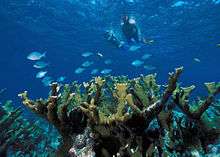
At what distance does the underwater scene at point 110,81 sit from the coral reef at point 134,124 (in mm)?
13

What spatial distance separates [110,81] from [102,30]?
3490 centimetres

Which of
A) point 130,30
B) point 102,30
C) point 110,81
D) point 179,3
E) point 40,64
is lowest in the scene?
point 102,30

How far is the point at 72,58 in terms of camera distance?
193 feet

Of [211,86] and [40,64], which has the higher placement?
[211,86]

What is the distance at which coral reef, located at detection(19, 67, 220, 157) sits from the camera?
12.7ft

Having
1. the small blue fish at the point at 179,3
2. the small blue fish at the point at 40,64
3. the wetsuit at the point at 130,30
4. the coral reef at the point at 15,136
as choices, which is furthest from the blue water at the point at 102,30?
the coral reef at the point at 15,136

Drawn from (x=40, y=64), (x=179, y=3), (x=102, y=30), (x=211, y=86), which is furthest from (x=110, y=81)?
(x=102, y=30)

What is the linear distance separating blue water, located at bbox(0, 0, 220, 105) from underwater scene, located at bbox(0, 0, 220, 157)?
12cm

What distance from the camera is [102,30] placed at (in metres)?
41.5

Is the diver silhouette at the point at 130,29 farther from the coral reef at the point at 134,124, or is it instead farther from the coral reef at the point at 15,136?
the coral reef at the point at 134,124

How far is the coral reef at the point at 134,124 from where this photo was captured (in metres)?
3.88

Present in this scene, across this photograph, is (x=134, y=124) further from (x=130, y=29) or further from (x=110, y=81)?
(x=130, y=29)

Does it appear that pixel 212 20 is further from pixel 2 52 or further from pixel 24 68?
pixel 24 68

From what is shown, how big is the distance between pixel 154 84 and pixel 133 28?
28.2 ft
